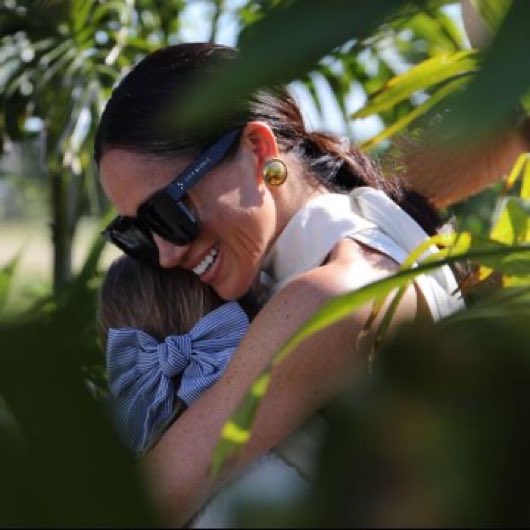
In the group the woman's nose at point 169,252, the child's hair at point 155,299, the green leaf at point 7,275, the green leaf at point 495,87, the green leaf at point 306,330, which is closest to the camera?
the green leaf at point 495,87

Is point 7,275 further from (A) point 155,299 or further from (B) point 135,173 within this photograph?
(B) point 135,173

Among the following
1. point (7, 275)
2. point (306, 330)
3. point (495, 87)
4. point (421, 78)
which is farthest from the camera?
→ point (7, 275)

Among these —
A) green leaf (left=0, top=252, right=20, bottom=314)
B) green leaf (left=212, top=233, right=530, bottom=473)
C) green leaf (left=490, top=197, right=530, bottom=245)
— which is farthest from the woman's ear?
green leaf (left=0, top=252, right=20, bottom=314)

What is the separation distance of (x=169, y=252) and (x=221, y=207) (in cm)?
9

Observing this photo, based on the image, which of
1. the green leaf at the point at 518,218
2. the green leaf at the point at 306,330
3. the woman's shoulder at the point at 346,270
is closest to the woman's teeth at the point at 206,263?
the woman's shoulder at the point at 346,270

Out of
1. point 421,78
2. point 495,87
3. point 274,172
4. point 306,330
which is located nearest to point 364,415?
point 495,87

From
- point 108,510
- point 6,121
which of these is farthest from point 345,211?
point 6,121

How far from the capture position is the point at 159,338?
117cm

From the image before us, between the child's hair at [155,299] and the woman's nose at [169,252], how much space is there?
0.07 meters

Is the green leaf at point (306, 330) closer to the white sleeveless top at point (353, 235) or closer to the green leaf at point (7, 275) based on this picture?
the white sleeveless top at point (353, 235)

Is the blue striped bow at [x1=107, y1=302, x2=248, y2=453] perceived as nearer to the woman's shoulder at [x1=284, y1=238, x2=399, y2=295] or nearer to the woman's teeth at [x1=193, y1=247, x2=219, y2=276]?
the woman's teeth at [x1=193, y1=247, x2=219, y2=276]

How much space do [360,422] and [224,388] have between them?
580mm

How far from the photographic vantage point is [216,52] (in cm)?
95

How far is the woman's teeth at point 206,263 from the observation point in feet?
3.31
